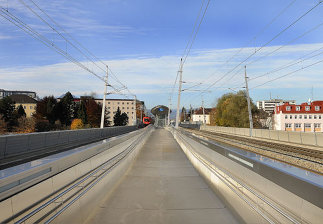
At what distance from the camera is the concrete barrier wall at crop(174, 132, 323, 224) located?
119 inches

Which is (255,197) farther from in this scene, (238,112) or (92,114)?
(92,114)

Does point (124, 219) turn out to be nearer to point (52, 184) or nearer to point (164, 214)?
point (164, 214)

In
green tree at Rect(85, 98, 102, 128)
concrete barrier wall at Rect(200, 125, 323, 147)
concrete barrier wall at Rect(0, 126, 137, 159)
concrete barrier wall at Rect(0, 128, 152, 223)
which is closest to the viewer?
concrete barrier wall at Rect(0, 128, 152, 223)

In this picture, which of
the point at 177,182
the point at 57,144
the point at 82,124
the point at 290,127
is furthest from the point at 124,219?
the point at 290,127

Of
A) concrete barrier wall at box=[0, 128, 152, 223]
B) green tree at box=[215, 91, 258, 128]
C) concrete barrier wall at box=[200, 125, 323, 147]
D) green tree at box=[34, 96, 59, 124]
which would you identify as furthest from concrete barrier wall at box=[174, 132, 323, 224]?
green tree at box=[34, 96, 59, 124]

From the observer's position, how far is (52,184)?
404 centimetres

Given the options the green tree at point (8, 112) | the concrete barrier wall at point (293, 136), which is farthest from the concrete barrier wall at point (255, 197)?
the green tree at point (8, 112)

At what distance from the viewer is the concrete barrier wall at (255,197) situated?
9.91 feet

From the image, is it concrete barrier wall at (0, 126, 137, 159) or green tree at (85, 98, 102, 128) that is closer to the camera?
concrete barrier wall at (0, 126, 137, 159)

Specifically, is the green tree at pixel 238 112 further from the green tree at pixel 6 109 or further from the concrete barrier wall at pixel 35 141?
the green tree at pixel 6 109

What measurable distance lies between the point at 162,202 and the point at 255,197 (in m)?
1.96

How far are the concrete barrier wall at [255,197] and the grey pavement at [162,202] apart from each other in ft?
0.80

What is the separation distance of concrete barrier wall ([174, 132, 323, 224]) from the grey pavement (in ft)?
0.80

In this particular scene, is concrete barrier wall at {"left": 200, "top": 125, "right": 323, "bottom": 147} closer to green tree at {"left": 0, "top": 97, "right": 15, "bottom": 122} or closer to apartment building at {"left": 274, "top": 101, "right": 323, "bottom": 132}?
apartment building at {"left": 274, "top": 101, "right": 323, "bottom": 132}
